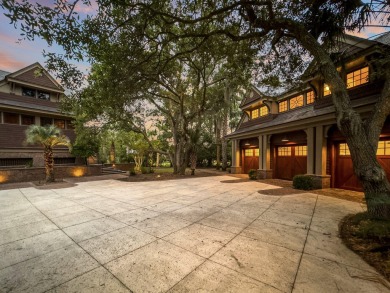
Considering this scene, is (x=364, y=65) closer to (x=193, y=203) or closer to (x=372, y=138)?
(x=372, y=138)

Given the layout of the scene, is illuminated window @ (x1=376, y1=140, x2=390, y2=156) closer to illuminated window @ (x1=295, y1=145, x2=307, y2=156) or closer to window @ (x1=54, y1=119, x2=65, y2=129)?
illuminated window @ (x1=295, y1=145, x2=307, y2=156)

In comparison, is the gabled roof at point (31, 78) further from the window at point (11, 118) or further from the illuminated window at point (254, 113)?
the illuminated window at point (254, 113)

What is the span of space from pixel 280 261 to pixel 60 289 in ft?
11.2

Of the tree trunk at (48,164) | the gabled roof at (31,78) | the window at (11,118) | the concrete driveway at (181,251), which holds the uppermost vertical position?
the gabled roof at (31,78)

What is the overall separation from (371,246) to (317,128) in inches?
321

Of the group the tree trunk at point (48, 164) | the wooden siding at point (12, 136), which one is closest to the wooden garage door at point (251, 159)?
the tree trunk at point (48, 164)

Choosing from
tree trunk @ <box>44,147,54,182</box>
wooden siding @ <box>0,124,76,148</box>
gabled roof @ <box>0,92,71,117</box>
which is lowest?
tree trunk @ <box>44,147,54,182</box>

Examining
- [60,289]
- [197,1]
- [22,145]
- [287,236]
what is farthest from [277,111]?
[22,145]

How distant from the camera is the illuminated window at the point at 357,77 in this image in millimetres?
9055

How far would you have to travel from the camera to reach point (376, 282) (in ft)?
8.38

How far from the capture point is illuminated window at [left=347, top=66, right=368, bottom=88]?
905cm

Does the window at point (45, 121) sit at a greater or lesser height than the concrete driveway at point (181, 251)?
greater

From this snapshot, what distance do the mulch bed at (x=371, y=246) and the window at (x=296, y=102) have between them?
11.0 meters

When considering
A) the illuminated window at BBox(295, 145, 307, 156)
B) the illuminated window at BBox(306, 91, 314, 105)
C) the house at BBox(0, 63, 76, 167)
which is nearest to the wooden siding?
the house at BBox(0, 63, 76, 167)
